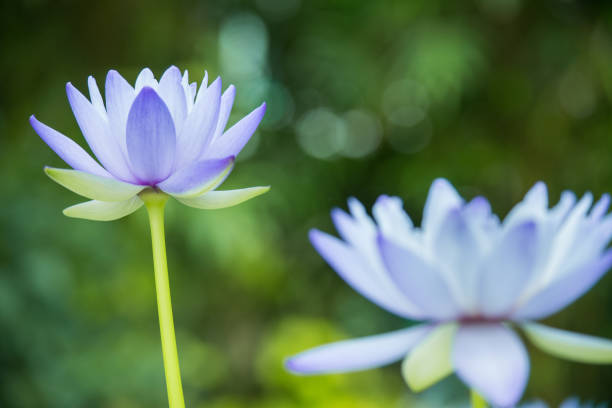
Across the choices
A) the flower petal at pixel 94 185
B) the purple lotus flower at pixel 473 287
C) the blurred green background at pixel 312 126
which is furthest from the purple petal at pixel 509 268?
the blurred green background at pixel 312 126

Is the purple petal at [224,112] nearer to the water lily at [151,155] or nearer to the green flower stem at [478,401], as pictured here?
the water lily at [151,155]

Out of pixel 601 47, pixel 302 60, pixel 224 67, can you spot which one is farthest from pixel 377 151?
pixel 601 47

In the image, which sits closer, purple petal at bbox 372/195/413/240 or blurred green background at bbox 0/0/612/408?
purple petal at bbox 372/195/413/240

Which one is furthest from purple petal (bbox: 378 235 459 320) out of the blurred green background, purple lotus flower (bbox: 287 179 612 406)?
the blurred green background

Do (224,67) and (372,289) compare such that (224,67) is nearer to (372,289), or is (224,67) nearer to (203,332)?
(203,332)

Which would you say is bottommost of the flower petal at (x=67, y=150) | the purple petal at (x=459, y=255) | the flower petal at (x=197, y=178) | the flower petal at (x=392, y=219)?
the purple petal at (x=459, y=255)

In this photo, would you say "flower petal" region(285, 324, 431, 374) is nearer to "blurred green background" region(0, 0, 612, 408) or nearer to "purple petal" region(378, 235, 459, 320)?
"purple petal" region(378, 235, 459, 320)
